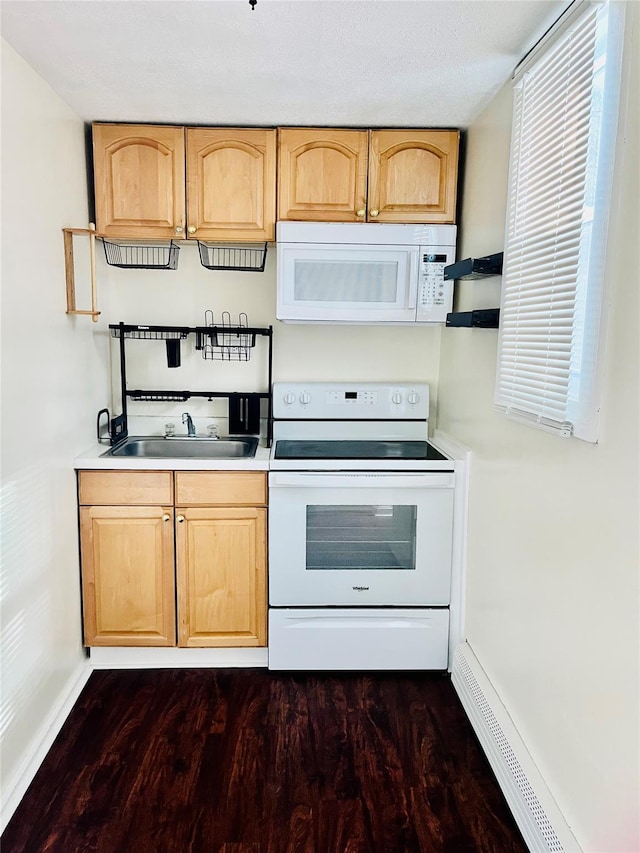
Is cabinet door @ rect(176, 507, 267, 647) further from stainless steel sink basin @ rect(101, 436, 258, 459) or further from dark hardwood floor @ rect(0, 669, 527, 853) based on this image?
stainless steel sink basin @ rect(101, 436, 258, 459)

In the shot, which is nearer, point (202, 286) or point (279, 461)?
point (279, 461)

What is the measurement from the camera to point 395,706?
2.31 metres

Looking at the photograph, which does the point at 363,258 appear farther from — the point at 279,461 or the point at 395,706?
the point at 395,706

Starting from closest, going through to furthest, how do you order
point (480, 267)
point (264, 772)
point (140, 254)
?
1. point (264, 772)
2. point (480, 267)
3. point (140, 254)

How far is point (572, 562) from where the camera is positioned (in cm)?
151

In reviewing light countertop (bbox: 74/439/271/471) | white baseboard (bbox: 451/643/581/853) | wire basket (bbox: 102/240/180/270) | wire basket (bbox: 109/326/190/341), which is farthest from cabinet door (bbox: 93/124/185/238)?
white baseboard (bbox: 451/643/581/853)

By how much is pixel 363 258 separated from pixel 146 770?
2114mm

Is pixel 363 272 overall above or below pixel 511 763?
above

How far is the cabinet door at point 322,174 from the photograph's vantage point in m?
2.47

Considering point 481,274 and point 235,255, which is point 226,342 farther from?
point 481,274

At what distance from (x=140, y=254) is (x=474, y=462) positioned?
1.85m

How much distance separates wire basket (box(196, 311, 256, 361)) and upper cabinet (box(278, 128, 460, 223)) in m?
0.60

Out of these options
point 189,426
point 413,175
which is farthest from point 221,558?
point 413,175

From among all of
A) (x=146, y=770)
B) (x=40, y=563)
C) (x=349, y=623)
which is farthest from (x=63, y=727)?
(x=349, y=623)
